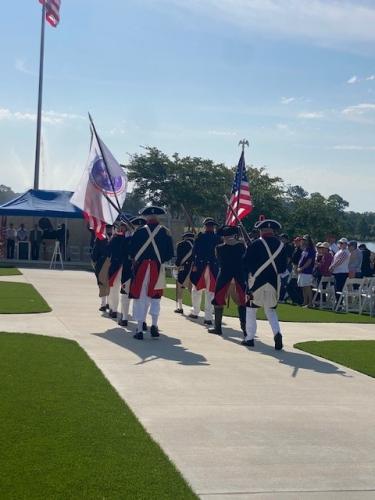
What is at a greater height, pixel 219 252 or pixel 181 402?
pixel 219 252

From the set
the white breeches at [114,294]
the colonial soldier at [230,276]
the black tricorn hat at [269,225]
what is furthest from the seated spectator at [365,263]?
the black tricorn hat at [269,225]

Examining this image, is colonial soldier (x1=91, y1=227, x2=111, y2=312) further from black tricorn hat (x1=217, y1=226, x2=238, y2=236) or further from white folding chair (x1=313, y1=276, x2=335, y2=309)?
white folding chair (x1=313, y1=276, x2=335, y2=309)

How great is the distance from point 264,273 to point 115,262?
3739 mm

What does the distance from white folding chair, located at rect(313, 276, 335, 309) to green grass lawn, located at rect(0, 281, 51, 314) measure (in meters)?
7.16

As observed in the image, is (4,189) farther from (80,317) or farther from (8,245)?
(80,317)

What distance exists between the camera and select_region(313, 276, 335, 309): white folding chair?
1927 centimetres

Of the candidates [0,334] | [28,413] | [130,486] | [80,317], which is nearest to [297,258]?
[80,317]

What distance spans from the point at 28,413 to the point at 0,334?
4507 millimetres

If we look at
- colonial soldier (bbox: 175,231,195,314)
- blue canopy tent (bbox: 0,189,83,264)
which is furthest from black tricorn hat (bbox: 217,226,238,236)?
blue canopy tent (bbox: 0,189,83,264)

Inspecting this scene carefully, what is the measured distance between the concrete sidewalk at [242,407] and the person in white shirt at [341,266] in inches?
237

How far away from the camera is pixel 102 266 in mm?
14711

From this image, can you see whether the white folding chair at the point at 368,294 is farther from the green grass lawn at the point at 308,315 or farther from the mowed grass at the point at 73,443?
the mowed grass at the point at 73,443

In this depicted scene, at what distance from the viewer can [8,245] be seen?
32.8 meters

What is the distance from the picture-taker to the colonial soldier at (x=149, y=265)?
37.5 ft
